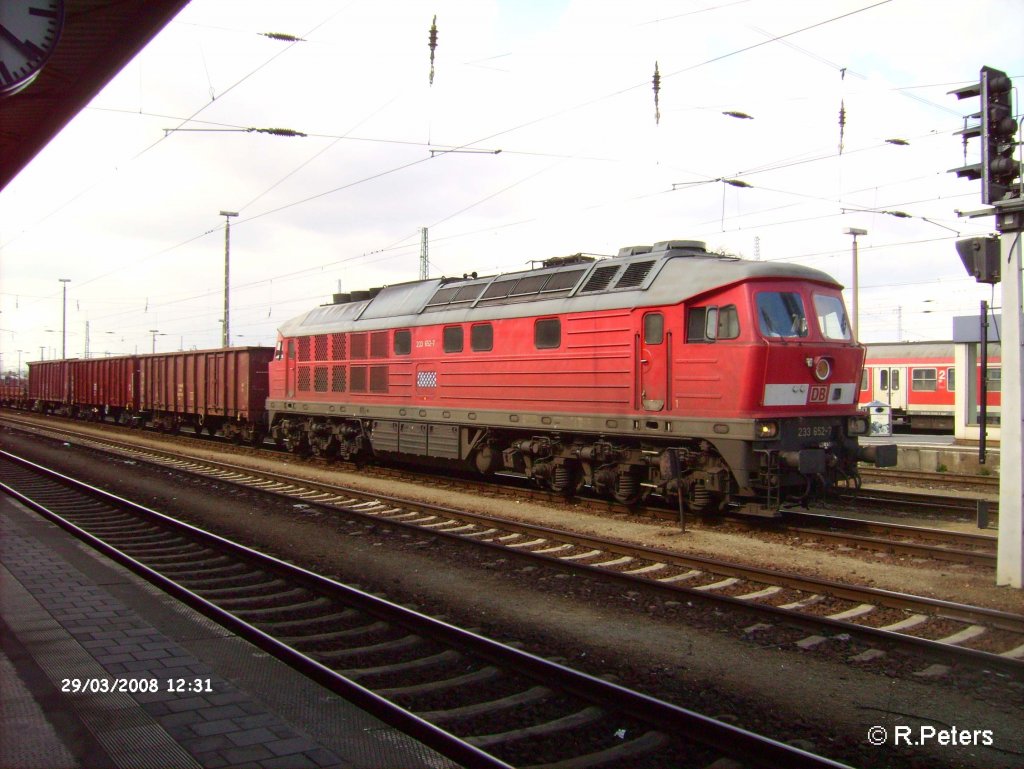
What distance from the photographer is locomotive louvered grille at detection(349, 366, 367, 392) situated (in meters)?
18.4

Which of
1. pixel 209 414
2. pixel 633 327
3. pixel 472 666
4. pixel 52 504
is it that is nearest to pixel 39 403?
pixel 209 414

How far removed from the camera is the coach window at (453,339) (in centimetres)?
1551

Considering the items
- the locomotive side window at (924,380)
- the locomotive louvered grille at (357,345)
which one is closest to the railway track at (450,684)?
the locomotive louvered grille at (357,345)

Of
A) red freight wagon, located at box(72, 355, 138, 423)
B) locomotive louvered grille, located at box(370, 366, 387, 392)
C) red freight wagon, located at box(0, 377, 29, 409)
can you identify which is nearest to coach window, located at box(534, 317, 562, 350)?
locomotive louvered grille, located at box(370, 366, 387, 392)

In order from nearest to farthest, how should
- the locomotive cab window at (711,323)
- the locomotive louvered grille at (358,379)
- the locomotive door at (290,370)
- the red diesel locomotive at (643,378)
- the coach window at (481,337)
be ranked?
the red diesel locomotive at (643,378), the locomotive cab window at (711,323), the coach window at (481,337), the locomotive louvered grille at (358,379), the locomotive door at (290,370)

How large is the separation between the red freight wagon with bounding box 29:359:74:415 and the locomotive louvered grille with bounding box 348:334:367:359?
2945 cm

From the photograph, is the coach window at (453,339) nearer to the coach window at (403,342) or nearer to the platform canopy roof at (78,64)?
the coach window at (403,342)

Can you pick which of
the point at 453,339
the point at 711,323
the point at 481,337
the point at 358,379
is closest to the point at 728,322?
the point at 711,323

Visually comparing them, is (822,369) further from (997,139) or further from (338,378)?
(338,378)

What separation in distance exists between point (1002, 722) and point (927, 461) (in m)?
17.4

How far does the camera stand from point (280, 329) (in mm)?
22172

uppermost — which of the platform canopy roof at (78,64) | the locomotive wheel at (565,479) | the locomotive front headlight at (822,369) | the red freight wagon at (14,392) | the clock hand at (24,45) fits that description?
the platform canopy roof at (78,64)

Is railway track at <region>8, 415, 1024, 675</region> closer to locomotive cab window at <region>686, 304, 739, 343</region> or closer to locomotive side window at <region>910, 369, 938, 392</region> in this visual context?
locomotive cab window at <region>686, 304, 739, 343</region>

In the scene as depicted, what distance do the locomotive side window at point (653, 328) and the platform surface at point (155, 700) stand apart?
754 cm
